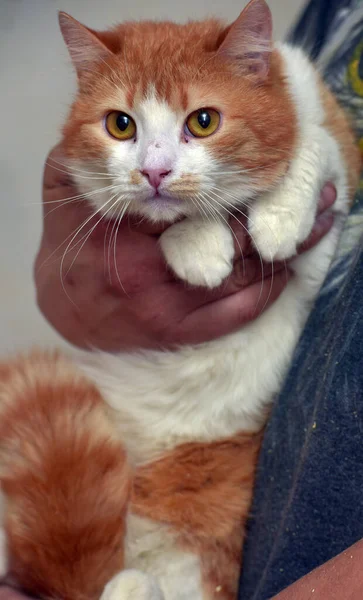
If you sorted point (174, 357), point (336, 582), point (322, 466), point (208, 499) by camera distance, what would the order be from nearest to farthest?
point (336, 582) < point (322, 466) < point (208, 499) < point (174, 357)

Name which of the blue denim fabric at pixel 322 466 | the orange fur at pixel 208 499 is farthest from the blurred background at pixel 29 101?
the blue denim fabric at pixel 322 466

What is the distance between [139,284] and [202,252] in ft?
0.54

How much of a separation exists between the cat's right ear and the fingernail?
18.8 inches

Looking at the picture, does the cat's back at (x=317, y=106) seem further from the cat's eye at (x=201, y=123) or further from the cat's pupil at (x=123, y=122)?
the cat's pupil at (x=123, y=122)

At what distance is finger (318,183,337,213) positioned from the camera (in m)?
1.11

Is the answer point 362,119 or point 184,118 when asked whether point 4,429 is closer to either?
point 184,118

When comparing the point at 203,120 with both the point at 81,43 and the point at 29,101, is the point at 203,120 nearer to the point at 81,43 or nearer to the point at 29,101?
the point at 81,43

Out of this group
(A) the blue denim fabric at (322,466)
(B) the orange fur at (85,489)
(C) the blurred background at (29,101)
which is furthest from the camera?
(C) the blurred background at (29,101)

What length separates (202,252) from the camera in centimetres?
100

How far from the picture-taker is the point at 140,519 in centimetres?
104

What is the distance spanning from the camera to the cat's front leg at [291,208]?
39.7 inches

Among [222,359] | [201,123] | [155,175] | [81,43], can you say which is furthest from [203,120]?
[222,359]

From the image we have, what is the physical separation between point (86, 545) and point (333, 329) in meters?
0.51

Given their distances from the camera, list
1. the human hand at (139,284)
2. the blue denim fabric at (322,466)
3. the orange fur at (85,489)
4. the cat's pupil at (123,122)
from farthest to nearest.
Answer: the human hand at (139,284), the cat's pupil at (123,122), the orange fur at (85,489), the blue denim fabric at (322,466)
